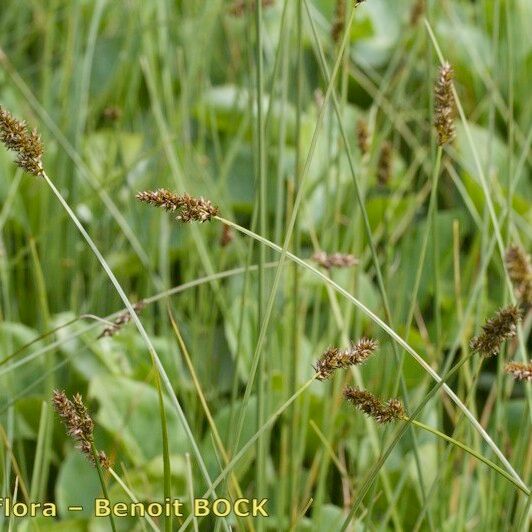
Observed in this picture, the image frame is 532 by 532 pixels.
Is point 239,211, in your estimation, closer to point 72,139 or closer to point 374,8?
point 72,139

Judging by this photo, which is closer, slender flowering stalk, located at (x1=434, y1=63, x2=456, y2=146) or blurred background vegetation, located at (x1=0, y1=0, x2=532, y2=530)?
slender flowering stalk, located at (x1=434, y1=63, x2=456, y2=146)

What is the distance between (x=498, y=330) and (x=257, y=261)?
0.62 m

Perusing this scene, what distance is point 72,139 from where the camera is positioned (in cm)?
147

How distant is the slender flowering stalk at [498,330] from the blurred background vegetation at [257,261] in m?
0.16

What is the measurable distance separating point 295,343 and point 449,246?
577 millimetres

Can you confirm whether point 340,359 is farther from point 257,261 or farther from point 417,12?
point 417,12

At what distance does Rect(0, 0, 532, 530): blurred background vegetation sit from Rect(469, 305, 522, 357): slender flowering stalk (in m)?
0.16

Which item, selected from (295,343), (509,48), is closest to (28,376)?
(295,343)

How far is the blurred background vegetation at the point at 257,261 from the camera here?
3.06ft

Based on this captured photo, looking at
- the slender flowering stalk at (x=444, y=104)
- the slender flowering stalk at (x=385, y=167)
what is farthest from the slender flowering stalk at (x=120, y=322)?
the slender flowering stalk at (x=385, y=167)

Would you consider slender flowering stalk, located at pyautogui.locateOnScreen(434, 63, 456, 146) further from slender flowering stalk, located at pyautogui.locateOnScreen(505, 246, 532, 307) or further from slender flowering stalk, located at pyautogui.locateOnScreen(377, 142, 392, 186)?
slender flowering stalk, located at pyautogui.locateOnScreen(377, 142, 392, 186)

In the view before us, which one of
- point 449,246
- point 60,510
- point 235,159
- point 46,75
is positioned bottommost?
point 60,510

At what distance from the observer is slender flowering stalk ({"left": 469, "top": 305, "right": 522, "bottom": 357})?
20.9 inches

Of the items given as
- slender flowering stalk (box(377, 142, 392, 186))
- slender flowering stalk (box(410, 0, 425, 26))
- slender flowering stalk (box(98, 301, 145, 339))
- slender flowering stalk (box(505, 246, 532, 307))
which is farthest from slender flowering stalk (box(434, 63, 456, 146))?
slender flowering stalk (box(410, 0, 425, 26))
